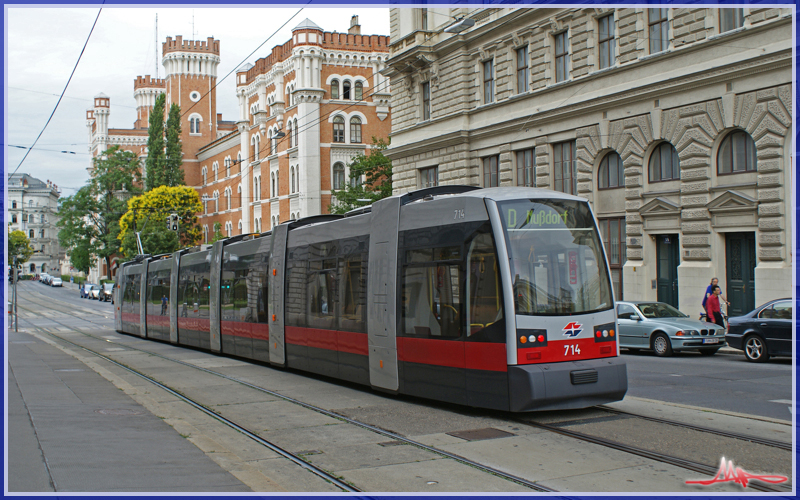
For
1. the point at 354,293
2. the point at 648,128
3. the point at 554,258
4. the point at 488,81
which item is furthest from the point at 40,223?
the point at 554,258

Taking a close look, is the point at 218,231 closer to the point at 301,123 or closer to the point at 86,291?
the point at 86,291

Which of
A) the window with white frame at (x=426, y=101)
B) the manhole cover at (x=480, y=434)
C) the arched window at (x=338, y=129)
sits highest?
the arched window at (x=338, y=129)

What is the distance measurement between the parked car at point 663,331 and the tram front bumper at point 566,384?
932 centimetres

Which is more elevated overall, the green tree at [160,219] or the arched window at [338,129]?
the arched window at [338,129]

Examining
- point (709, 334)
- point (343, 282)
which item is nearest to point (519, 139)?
point (709, 334)

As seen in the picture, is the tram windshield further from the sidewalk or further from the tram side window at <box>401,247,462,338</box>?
the sidewalk

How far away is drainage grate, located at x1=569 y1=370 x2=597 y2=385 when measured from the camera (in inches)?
369

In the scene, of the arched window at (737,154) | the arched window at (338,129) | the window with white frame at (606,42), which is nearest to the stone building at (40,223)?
the arched window at (338,129)

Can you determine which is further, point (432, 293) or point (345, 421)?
point (432, 293)

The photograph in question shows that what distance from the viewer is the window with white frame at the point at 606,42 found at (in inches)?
1041

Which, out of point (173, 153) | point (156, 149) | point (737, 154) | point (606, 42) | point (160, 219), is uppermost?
point (156, 149)

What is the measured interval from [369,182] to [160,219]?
3386 centimetres

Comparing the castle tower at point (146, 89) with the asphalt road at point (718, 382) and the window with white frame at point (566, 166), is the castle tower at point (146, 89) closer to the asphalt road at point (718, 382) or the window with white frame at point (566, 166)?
the window with white frame at point (566, 166)

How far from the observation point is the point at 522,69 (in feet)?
100
